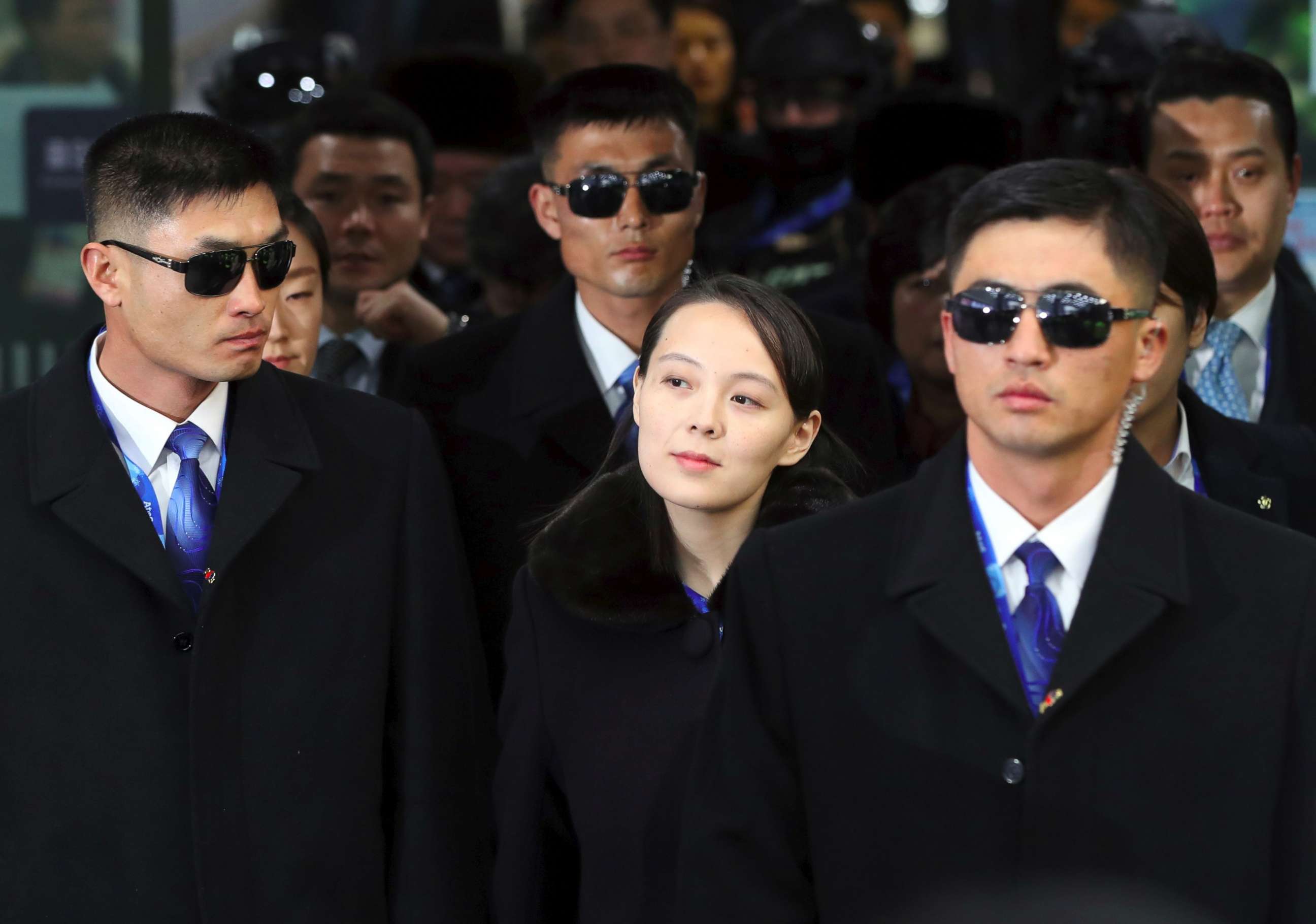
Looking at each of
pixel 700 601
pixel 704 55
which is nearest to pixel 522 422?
pixel 700 601

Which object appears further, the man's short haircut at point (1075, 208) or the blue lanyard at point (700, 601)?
the blue lanyard at point (700, 601)

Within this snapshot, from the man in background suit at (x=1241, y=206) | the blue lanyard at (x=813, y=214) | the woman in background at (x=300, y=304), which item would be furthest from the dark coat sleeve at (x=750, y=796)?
the blue lanyard at (x=813, y=214)

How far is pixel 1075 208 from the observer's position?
8.27ft

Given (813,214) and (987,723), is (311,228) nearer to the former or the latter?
(987,723)

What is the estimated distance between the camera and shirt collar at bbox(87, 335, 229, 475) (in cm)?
308

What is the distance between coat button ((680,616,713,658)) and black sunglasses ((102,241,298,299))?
868mm

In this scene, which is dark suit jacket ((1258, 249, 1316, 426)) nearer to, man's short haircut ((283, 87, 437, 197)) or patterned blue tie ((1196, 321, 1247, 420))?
patterned blue tie ((1196, 321, 1247, 420))

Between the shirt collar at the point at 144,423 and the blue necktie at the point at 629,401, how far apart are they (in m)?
0.84

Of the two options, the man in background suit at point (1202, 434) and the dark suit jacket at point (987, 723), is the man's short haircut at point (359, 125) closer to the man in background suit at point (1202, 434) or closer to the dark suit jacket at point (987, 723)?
the man in background suit at point (1202, 434)

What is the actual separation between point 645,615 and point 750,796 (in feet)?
2.01

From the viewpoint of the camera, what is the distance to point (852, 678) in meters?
2.55

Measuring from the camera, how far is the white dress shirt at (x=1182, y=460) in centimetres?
357

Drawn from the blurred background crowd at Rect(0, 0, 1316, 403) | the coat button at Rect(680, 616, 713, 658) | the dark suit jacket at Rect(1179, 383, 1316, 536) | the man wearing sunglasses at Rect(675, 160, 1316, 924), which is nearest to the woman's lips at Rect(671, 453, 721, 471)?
the coat button at Rect(680, 616, 713, 658)

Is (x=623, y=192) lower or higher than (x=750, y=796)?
higher
